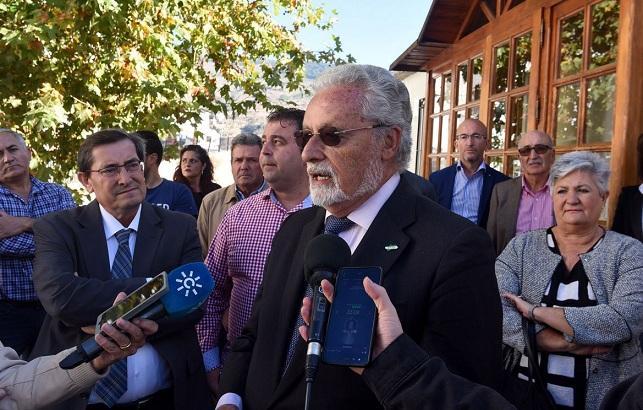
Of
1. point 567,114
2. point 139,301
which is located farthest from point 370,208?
point 567,114

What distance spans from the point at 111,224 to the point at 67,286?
441mm

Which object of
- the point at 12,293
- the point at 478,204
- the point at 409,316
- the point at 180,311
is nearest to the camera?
the point at 409,316

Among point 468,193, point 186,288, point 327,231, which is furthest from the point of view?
point 468,193

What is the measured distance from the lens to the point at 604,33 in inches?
204

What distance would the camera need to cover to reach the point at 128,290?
3.06 metres

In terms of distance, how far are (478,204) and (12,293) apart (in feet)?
13.0

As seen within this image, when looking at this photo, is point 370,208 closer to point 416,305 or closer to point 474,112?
point 416,305

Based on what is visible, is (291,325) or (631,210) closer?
(291,325)

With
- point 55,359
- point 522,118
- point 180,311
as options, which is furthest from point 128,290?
point 522,118

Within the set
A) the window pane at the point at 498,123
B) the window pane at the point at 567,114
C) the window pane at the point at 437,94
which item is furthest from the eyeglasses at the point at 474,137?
the window pane at the point at 437,94

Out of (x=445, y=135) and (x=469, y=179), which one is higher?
(x=445, y=135)

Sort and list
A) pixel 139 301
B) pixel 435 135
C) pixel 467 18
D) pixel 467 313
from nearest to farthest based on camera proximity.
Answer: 1. pixel 467 313
2. pixel 139 301
3. pixel 467 18
4. pixel 435 135

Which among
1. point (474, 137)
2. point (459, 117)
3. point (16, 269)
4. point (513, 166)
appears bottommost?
point (16, 269)

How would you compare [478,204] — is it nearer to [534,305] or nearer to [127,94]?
[534,305]
